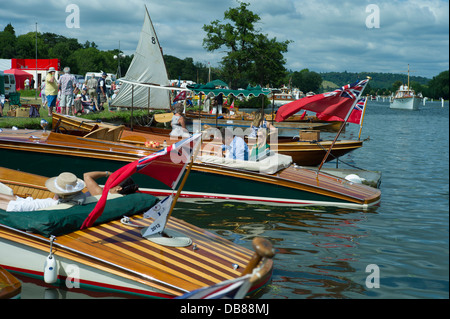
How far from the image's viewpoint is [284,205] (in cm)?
1118

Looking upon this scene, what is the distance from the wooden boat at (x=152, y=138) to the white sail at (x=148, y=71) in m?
3.16

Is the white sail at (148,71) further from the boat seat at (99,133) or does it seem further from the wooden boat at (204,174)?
the wooden boat at (204,174)

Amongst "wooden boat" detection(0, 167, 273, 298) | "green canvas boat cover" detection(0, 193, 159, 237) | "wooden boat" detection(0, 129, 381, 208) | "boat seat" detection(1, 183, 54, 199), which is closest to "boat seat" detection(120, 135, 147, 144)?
"wooden boat" detection(0, 129, 381, 208)

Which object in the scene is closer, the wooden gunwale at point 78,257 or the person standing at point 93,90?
the wooden gunwale at point 78,257

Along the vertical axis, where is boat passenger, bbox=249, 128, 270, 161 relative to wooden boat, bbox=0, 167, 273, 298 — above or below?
above

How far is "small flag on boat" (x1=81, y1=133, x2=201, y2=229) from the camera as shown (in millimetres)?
6094

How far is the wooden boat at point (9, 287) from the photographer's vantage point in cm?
537

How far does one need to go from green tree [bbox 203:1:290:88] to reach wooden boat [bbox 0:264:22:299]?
62.7m

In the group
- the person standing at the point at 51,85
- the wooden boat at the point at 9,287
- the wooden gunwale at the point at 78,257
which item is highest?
the person standing at the point at 51,85

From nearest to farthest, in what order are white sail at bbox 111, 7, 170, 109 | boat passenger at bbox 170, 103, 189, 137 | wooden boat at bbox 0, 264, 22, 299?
wooden boat at bbox 0, 264, 22, 299 < boat passenger at bbox 170, 103, 189, 137 < white sail at bbox 111, 7, 170, 109

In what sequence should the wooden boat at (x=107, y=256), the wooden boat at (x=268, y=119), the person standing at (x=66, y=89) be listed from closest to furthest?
the wooden boat at (x=107, y=256), the person standing at (x=66, y=89), the wooden boat at (x=268, y=119)

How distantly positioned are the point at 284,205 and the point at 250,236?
222 centimetres

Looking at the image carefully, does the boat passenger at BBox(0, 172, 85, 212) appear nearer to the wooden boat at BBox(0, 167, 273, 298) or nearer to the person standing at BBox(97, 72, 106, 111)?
the wooden boat at BBox(0, 167, 273, 298)

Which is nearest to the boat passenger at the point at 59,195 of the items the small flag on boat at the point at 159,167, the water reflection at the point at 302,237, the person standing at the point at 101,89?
the small flag on boat at the point at 159,167
